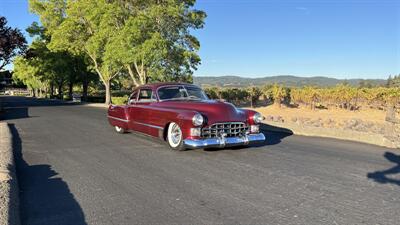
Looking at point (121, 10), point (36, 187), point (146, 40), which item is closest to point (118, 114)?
point (36, 187)

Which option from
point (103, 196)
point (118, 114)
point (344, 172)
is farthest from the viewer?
point (118, 114)

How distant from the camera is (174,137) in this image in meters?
8.32

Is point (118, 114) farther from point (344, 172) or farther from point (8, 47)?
point (8, 47)

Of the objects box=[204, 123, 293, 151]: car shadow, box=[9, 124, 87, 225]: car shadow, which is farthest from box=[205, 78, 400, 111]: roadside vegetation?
box=[9, 124, 87, 225]: car shadow

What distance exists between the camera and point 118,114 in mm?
10766

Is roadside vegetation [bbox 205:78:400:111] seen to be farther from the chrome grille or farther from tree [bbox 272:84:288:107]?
the chrome grille

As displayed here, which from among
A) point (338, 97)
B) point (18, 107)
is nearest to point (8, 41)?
point (18, 107)

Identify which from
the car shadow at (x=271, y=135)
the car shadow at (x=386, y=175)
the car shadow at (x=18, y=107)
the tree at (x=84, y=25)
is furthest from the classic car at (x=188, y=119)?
the tree at (x=84, y=25)

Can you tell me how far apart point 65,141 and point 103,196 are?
17.2 feet

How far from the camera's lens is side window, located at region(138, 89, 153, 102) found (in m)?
9.53

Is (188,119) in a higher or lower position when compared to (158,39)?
lower

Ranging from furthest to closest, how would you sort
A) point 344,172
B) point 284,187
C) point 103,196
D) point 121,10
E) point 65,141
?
point 121,10, point 65,141, point 344,172, point 284,187, point 103,196

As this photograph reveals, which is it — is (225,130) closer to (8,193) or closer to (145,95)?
(145,95)

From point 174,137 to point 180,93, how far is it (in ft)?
4.77
